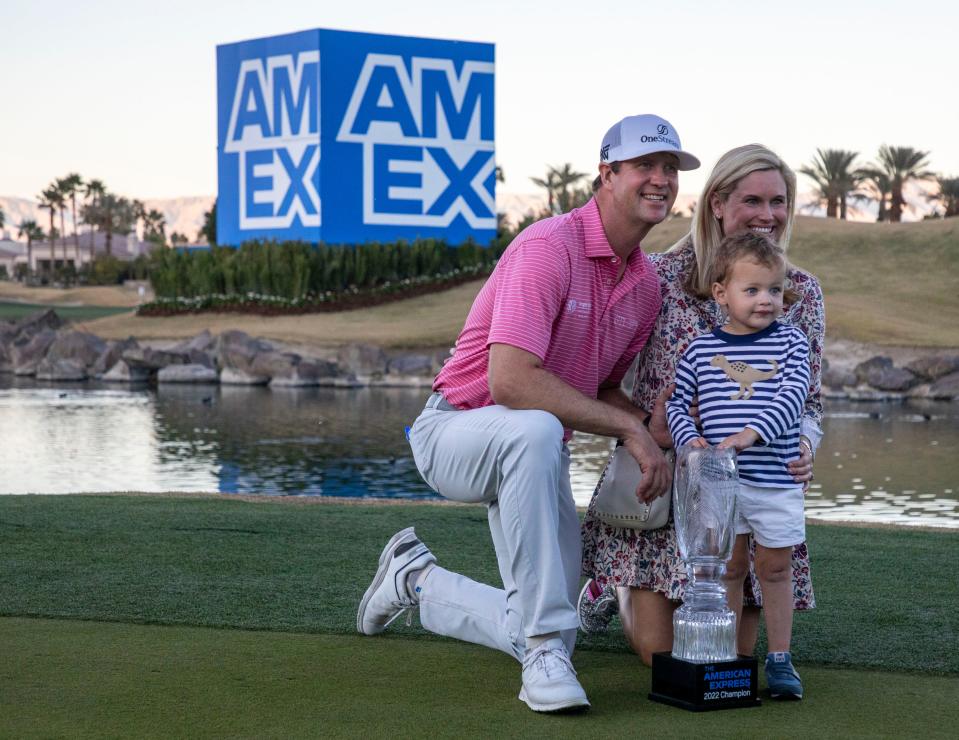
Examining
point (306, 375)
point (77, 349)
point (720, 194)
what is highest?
point (720, 194)

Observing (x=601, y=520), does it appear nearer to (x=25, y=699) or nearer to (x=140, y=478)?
(x=25, y=699)

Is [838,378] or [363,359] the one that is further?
[363,359]

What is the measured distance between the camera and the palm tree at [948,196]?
54844 millimetres

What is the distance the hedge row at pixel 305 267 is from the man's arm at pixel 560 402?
35.7 metres

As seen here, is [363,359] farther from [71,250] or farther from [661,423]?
[71,250]

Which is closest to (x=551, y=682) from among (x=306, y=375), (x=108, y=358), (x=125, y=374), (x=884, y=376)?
(x=884, y=376)

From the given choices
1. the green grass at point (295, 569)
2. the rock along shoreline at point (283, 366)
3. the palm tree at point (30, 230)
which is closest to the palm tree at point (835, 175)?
the rock along shoreline at point (283, 366)

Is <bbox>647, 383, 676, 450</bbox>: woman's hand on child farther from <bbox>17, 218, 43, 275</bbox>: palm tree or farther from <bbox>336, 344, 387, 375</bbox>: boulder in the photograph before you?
<bbox>17, 218, 43, 275</bbox>: palm tree

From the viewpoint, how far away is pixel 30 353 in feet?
113

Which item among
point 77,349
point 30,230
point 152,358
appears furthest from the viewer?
point 30,230

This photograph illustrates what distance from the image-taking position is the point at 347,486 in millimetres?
12961

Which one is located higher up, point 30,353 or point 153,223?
point 153,223

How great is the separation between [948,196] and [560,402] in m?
55.7

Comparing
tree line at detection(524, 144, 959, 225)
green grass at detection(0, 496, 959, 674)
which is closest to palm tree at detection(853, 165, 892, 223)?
tree line at detection(524, 144, 959, 225)
